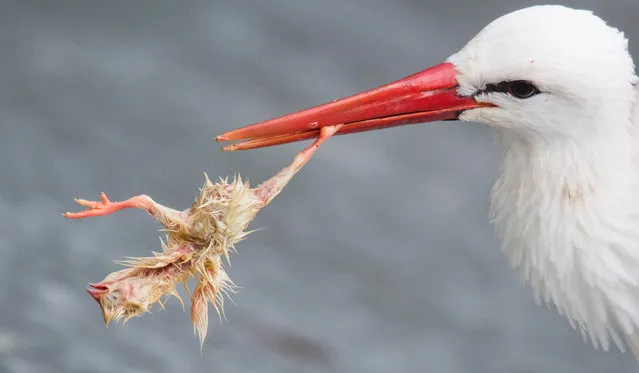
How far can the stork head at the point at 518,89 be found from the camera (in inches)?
72.1

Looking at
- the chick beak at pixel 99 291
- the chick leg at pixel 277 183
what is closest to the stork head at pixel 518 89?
the chick leg at pixel 277 183

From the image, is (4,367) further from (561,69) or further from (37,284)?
(561,69)

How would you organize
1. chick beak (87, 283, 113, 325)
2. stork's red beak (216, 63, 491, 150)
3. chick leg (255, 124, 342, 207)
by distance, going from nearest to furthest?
chick beak (87, 283, 113, 325), chick leg (255, 124, 342, 207), stork's red beak (216, 63, 491, 150)

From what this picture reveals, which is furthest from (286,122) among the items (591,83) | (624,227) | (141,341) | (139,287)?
(141,341)

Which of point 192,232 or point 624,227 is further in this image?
point 624,227

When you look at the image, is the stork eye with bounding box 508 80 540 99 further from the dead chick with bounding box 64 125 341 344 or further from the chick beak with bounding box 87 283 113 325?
the chick beak with bounding box 87 283 113 325

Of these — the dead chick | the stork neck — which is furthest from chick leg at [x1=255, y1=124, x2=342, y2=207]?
the stork neck

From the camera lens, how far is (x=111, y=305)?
1.77 metres

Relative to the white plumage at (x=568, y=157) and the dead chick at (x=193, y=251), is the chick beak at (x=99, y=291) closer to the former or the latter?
the dead chick at (x=193, y=251)

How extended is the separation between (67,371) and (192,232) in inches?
54.5

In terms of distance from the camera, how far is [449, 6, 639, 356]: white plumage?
184 cm

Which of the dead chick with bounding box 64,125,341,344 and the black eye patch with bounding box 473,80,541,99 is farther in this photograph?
the black eye patch with bounding box 473,80,541,99

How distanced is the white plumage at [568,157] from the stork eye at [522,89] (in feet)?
Result: 0.04

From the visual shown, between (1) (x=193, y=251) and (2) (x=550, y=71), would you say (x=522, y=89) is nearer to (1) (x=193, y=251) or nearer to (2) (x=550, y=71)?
(2) (x=550, y=71)
